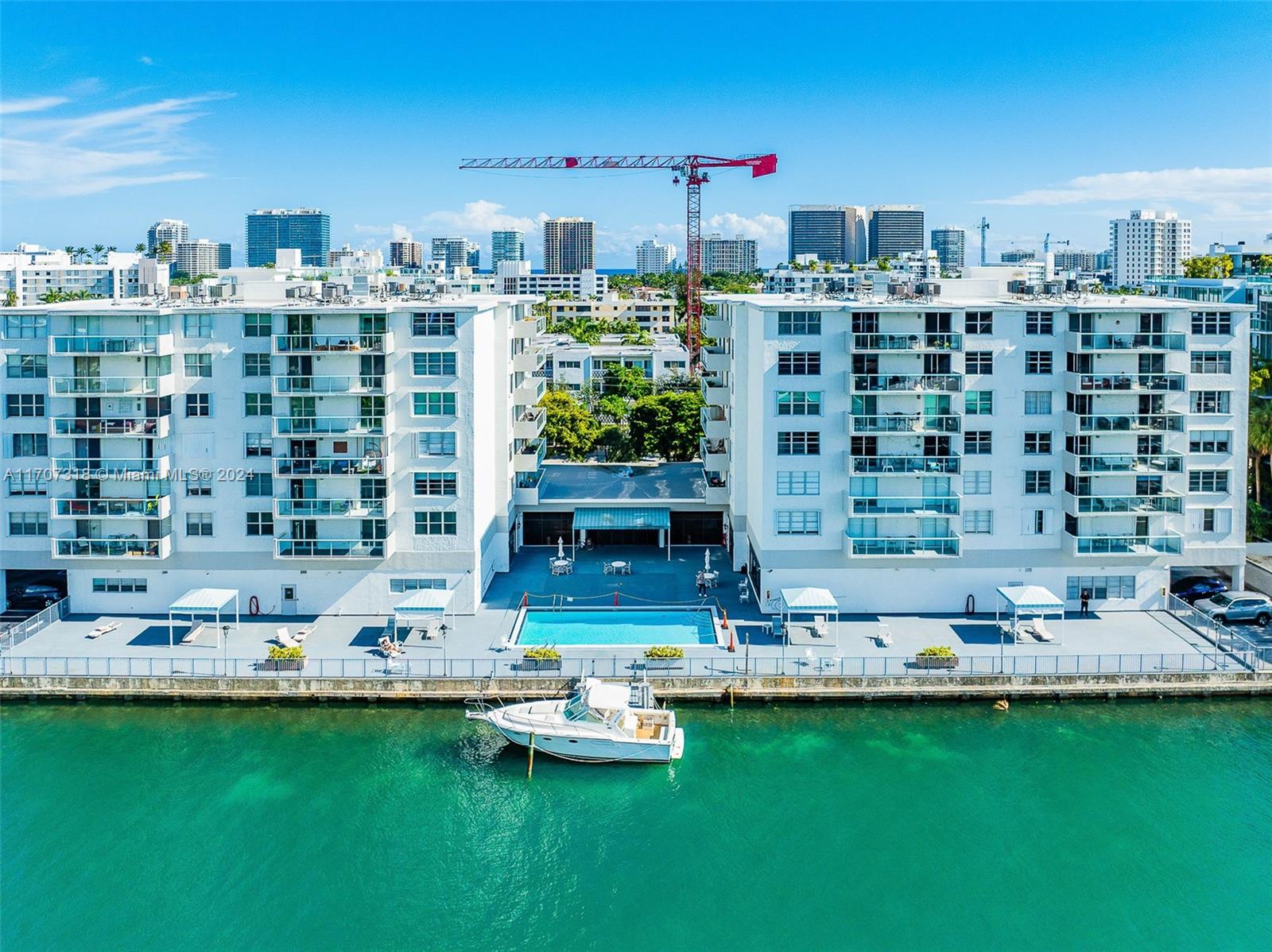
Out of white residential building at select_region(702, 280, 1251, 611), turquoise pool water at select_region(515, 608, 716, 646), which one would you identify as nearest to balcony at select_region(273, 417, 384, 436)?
turquoise pool water at select_region(515, 608, 716, 646)

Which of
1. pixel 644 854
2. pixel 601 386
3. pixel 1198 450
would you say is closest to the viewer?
pixel 644 854

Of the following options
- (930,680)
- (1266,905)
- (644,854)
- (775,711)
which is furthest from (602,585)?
(1266,905)

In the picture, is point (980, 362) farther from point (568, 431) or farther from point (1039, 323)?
point (568, 431)

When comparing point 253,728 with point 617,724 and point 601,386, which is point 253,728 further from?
point 601,386

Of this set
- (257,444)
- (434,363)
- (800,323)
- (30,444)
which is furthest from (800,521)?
(30,444)

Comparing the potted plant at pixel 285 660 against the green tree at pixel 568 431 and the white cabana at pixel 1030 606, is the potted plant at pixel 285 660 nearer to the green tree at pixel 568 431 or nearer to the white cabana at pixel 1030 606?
the white cabana at pixel 1030 606

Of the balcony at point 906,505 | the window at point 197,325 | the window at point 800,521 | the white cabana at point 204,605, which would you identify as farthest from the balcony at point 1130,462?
the window at point 197,325
